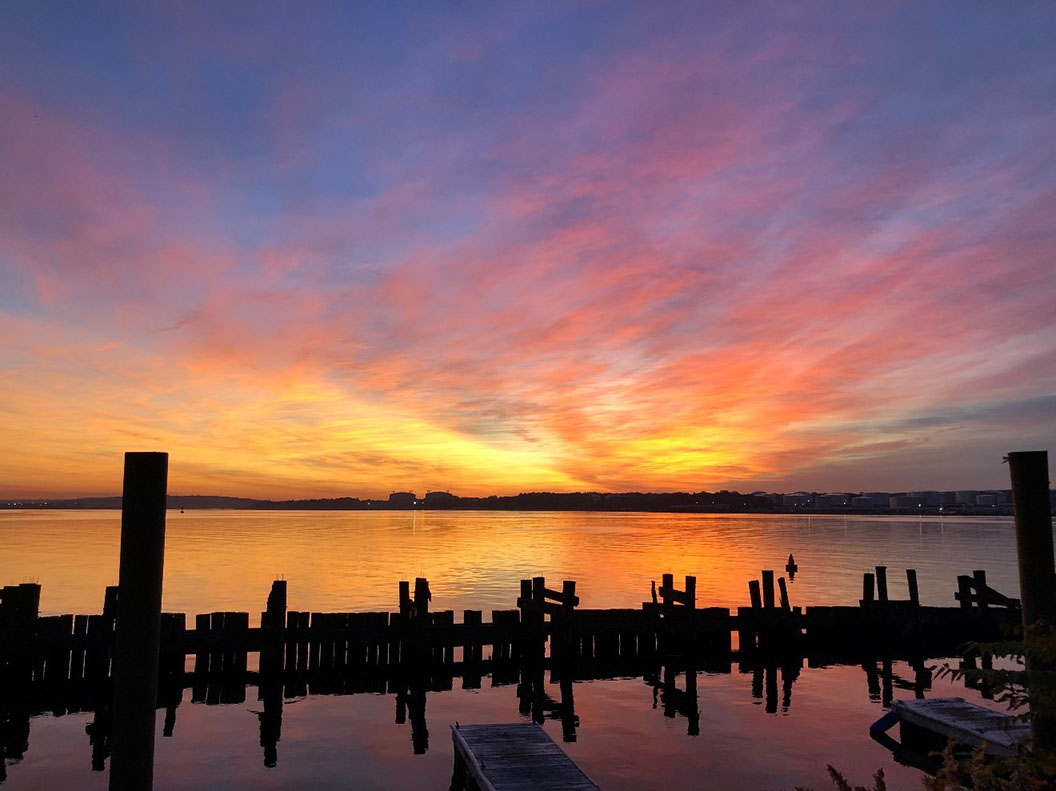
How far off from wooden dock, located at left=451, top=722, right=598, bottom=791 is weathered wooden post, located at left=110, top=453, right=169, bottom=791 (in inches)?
209

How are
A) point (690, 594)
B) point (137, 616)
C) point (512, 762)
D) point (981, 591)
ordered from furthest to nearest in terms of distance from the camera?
1. point (981, 591)
2. point (690, 594)
3. point (512, 762)
4. point (137, 616)

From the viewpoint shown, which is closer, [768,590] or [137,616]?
[137,616]

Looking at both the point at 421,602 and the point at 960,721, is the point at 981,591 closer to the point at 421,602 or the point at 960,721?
the point at 960,721

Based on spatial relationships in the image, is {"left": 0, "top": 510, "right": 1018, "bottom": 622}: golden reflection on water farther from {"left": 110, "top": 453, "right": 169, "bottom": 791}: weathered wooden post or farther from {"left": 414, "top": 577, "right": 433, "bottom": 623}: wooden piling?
{"left": 110, "top": 453, "right": 169, "bottom": 791}: weathered wooden post

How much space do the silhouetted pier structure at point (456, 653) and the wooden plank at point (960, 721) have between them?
544 cm

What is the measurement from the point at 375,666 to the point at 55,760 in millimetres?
7998

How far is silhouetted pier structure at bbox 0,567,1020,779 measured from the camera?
64.9ft

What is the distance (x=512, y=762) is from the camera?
11.5 meters

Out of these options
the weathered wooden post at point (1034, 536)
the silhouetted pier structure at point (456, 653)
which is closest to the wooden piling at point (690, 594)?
the silhouetted pier structure at point (456, 653)

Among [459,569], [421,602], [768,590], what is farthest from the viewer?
[459,569]

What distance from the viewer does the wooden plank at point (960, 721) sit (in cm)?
1294

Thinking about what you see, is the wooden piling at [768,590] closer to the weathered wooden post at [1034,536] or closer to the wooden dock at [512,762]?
the wooden dock at [512,762]

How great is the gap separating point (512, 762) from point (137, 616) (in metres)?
6.80

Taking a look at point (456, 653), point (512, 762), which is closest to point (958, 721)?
point (512, 762)
